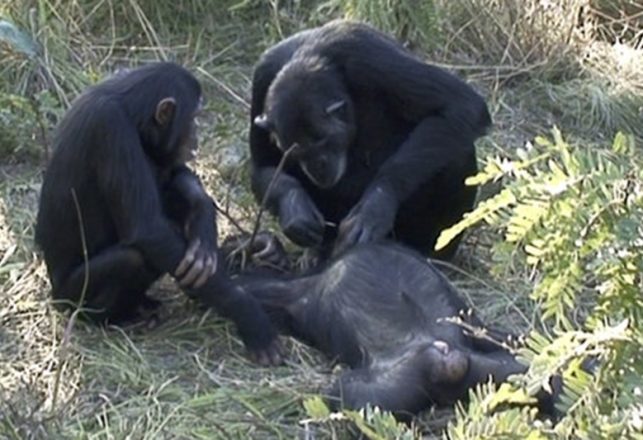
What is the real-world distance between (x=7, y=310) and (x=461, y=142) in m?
1.72

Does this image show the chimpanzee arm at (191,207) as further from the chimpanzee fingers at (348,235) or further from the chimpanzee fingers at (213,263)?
the chimpanzee fingers at (348,235)

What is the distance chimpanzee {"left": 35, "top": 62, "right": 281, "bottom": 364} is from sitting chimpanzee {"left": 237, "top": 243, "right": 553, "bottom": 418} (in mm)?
206

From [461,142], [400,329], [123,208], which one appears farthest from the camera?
[461,142]

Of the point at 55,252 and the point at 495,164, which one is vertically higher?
the point at 495,164

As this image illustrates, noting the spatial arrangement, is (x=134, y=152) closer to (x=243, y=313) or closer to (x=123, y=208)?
(x=123, y=208)

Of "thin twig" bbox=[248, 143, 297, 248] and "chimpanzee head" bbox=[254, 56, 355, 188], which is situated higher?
"chimpanzee head" bbox=[254, 56, 355, 188]

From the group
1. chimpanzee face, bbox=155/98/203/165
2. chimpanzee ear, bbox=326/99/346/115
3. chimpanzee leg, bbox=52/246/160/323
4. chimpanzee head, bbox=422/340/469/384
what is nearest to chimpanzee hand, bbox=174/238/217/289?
chimpanzee leg, bbox=52/246/160/323

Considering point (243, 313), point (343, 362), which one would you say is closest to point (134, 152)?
point (243, 313)

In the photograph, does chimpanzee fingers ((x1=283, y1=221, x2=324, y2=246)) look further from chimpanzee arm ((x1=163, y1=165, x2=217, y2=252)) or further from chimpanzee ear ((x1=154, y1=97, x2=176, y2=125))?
chimpanzee ear ((x1=154, y1=97, x2=176, y2=125))

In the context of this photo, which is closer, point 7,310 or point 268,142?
point 7,310

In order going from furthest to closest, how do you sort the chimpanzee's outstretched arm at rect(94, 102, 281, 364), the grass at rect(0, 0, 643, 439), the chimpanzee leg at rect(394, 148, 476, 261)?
the chimpanzee leg at rect(394, 148, 476, 261) < the chimpanzee's outstretched arm at rect(94, 102, 281, 364) < the grass at rect(0, 0, 643, 439)

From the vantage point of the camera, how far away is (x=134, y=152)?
4918mm

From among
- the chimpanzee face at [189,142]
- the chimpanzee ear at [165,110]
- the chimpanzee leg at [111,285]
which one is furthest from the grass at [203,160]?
the chimpanzee ear at [165,110]

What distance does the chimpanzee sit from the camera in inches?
193
